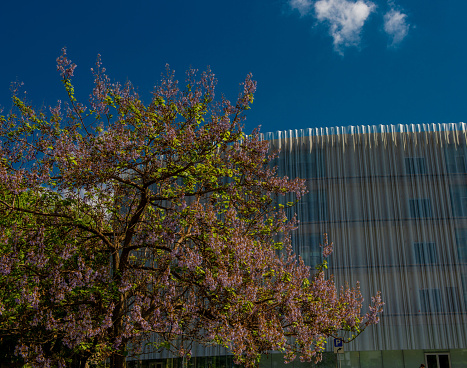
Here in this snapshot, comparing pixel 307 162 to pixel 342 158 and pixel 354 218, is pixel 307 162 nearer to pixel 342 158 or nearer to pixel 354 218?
pixel 342 158

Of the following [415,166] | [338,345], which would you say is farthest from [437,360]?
[338,345]

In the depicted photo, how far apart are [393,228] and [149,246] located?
81.4 ft

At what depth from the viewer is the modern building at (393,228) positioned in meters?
30.7

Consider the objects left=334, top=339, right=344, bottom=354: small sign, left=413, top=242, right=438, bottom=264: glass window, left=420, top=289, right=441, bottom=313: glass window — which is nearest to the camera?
left=334, top=339, right=344, bottom=354: small sign

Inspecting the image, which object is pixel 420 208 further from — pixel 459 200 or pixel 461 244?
pixel 461 244

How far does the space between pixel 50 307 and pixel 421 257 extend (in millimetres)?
26105

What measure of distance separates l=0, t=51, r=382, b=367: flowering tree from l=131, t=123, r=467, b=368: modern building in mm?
20822

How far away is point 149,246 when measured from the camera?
10.3 metres

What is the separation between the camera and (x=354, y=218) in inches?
1294

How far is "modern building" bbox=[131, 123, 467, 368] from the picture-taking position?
3069cm

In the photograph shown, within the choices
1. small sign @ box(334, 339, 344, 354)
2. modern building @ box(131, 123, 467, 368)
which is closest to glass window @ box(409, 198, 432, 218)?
modern building @ box(131, 123, 467, 368)

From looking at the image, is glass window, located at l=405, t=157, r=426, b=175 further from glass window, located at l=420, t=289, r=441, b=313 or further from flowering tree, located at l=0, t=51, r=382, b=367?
flowering tree, located at l=0, t=51, r=382, b=367

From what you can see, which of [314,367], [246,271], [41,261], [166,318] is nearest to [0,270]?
[41,261]

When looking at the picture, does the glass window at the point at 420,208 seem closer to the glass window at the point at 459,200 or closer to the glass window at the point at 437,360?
the glass window at the point at 459,200
